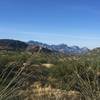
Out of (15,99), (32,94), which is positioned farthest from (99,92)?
(32,94)

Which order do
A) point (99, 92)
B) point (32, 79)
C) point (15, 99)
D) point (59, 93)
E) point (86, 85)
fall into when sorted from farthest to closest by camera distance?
point (32, 79) < point (59, 93) < point (15, 99) < point (99, 92) < point (86, 85)

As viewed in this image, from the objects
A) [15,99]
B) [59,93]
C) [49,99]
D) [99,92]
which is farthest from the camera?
[59,93]

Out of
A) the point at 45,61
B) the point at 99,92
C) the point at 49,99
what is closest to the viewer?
the point at 99,92

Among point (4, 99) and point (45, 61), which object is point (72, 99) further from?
point (45, 61)

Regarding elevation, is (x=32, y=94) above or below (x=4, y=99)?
below

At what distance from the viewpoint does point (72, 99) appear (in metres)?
10.1

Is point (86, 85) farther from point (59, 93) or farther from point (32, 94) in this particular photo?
point (32, 94)

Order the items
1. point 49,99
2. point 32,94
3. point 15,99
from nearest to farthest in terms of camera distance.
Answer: point 15,99 → point 49,99 → point 32,94

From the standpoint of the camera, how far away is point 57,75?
16844mm

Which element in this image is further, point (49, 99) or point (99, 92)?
point (49, 99)

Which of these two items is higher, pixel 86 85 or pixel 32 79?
pixel 86 85

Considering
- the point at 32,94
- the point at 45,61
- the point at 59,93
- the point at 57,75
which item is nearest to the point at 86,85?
the point at 59,93

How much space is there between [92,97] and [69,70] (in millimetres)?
11160

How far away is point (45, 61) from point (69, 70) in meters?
15.0
